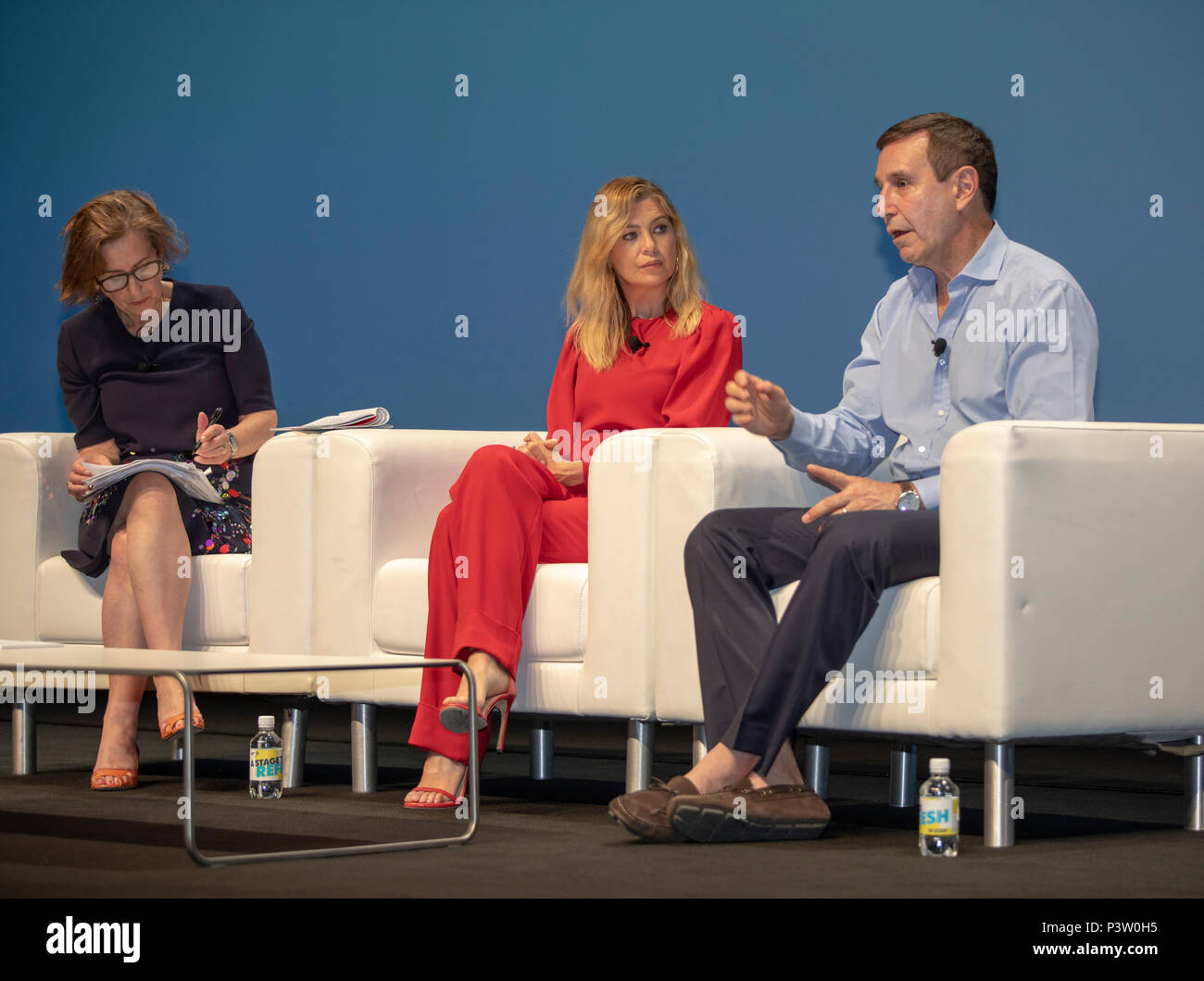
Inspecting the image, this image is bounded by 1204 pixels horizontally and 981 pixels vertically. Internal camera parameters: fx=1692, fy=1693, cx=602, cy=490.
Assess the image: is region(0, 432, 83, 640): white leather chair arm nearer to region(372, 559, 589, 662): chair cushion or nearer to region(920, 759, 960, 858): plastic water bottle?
region(372, 559, 589, 662): chair cushion

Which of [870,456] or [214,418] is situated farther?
[214,418]


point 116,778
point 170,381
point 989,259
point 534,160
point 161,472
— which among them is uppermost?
point 534,160

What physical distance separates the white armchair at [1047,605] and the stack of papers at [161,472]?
55.7 inches

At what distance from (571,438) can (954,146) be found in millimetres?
1023

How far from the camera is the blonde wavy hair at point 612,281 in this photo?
350 centimetres

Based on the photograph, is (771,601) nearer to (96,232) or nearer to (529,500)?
(529,500)

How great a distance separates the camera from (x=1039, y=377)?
2695 millimetres

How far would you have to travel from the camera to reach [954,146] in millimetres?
2861

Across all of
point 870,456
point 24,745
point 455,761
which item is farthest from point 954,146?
point 24,745

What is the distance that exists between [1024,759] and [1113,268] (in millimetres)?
1156

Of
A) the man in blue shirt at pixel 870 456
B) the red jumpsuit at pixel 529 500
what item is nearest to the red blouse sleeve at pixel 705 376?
the red jumpsuit at pixel 529 500

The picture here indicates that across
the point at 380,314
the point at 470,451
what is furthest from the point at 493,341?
the point at 470,451

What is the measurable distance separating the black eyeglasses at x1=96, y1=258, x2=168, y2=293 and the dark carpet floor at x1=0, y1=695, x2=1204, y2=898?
1.07m
